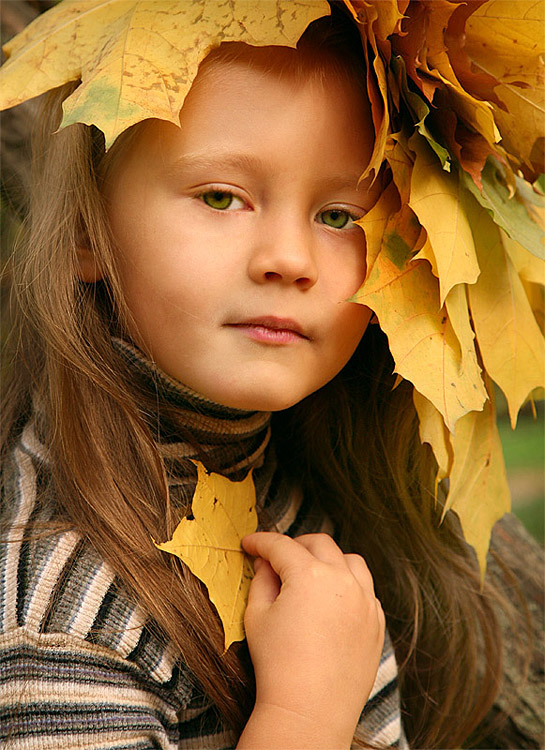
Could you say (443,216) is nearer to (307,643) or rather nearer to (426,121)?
(426,121)

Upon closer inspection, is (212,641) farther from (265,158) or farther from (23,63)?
(23,63)

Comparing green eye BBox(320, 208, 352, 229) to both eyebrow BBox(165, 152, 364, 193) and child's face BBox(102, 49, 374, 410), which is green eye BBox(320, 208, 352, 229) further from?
eyebrow BBox(165, 152, 364, 193)

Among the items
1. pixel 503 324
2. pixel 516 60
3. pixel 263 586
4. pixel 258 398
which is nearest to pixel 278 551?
pixel 263 586

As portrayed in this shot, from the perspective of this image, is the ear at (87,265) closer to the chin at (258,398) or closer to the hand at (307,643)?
the chin at (258,398)

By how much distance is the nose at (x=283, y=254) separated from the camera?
40.1 inches

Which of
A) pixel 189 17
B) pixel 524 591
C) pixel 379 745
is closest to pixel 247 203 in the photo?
pixel 189 17

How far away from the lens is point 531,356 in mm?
1147

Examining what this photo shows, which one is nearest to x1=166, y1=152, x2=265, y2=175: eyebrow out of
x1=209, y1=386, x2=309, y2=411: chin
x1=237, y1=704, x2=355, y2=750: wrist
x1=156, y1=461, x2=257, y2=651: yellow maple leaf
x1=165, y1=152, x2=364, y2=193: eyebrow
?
x1=165, y1=152, x2=364, y2=193: eyebrow

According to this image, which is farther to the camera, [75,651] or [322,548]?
[322,548]

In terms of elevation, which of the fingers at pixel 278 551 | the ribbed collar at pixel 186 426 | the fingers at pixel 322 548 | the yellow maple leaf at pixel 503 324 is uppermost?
the yellow maple leaf at pixel 503 324

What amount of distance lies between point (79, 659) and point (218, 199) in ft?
1.88

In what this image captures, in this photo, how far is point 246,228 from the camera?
104cm

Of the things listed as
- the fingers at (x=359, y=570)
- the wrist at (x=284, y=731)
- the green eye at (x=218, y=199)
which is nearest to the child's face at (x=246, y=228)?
the green eye at (x=218, y=199)

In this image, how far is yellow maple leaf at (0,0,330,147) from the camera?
37.3 inches
